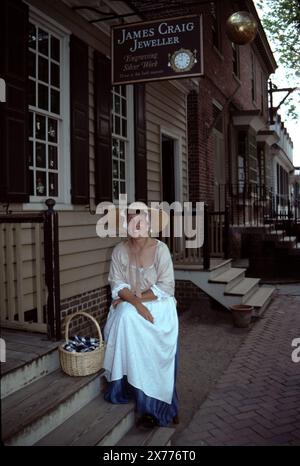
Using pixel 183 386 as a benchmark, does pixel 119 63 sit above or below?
above

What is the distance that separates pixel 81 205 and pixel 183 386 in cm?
243

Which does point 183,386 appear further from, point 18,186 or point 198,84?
point 198,84

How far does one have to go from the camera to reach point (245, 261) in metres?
9.88

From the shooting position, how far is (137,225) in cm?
347

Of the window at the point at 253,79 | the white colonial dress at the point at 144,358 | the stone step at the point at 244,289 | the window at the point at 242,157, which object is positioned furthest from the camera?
the window at the point at 253,79

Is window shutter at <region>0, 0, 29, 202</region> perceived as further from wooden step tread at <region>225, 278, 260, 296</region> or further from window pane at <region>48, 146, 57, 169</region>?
wooden step tread at <region>225, 278, 260, 296</region>

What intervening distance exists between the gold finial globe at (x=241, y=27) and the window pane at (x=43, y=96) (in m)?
2.60

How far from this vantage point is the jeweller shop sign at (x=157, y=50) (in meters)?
5.01

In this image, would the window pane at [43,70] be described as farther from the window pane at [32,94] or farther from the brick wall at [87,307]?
the brick wall at [87,307]

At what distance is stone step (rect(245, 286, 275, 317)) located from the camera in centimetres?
662

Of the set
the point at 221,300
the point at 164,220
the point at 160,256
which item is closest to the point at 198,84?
the point at 221,300

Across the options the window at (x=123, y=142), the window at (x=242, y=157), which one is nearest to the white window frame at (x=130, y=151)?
the window at (x=123, y=142)

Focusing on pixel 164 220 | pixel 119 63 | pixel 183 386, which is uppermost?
pixel 119 63

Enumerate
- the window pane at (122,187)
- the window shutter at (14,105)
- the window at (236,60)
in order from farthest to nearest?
the window at (236,60) < the window pane at (122,187) < the window shutter at (14,105)
